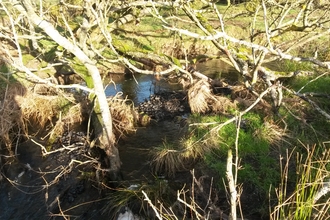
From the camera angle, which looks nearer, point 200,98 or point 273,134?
point 273,134

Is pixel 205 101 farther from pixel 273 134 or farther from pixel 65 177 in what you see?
pixel 65 177

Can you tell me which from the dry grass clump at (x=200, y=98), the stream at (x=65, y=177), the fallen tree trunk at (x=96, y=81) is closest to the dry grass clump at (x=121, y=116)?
the stream at (x=65, y=177)

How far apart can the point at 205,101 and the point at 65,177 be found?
4392 mm

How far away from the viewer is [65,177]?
288 inches

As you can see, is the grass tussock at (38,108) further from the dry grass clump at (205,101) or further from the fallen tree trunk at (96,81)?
the dry grass clump at (205,101)

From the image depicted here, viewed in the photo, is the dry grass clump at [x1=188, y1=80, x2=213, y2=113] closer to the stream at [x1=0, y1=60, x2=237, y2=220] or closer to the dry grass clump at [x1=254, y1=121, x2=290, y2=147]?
the stream at [x1=0, y1=60, x2=237, y2=220]

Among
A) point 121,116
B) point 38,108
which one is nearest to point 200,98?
point 121,116

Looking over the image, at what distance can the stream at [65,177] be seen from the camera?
6371mm

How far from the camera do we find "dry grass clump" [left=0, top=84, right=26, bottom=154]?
8.35 meters

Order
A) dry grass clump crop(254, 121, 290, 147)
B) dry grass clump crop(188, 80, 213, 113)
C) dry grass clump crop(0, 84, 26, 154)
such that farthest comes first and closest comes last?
dry grass clump crop(188, 80, 213, 113)
dry grass clump crop(0, 84, 26, 154)
dry grass clump crop(254, 121, 290, 147)

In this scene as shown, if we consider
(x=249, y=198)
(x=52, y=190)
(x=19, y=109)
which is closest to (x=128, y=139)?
(x=52, y=190)

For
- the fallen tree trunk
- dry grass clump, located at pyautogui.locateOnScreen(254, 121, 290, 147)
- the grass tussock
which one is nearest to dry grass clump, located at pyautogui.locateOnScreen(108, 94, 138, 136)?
the fallen tree trunk

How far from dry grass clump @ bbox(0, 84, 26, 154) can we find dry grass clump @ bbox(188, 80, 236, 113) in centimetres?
481

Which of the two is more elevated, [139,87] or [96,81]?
[96,81]
